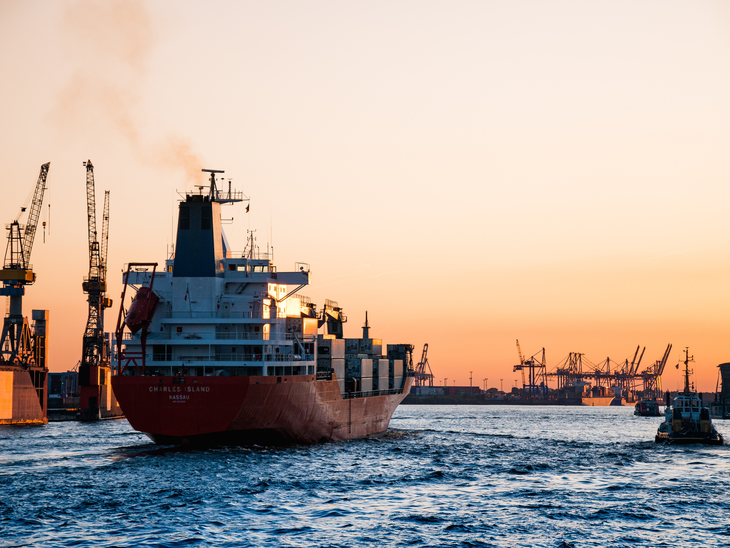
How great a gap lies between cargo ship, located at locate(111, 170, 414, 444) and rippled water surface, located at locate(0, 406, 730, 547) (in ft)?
6.76

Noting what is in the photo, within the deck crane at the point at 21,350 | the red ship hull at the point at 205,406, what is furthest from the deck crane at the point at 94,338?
the red ship hull at the point at 205,406

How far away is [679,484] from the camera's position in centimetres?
4538

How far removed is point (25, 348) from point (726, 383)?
12326 centimetres

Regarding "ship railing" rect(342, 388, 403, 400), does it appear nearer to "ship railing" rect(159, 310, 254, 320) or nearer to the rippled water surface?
the rippled water surface

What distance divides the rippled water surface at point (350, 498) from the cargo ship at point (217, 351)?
6.76 feet

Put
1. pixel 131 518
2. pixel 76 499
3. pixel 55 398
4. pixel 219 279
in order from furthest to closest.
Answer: pixel 55 398 → pixel 219 279 → pixel 76 499 → pixel 131 518

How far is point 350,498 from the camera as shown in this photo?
39.4 m

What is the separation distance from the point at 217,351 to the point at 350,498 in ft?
66.1

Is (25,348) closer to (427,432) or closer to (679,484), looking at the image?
(427,432)

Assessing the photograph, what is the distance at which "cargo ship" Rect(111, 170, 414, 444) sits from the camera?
167 ft

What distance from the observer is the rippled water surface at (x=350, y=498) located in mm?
31469

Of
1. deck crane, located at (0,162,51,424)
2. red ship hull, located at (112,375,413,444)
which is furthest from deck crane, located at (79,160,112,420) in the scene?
red ship hull, located at (112,375,413,444)

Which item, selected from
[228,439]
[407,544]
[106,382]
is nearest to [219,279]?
[228,439]

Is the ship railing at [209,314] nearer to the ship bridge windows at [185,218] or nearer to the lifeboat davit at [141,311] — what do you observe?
the lifeboat davit at [141,311]
